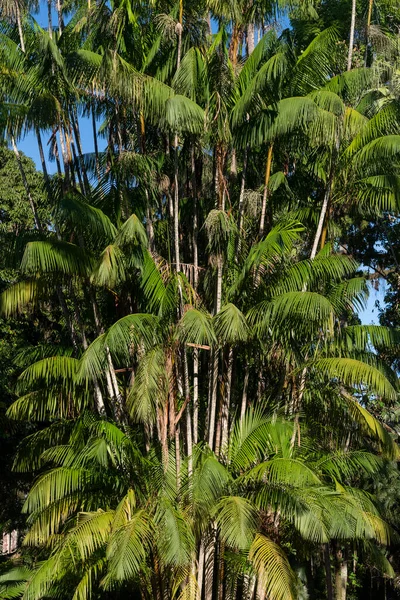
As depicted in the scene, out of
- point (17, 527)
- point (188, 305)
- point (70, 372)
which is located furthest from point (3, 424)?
point (188, 305)

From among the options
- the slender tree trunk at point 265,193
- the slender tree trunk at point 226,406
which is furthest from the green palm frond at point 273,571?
the slender tree trunk at point 265,193

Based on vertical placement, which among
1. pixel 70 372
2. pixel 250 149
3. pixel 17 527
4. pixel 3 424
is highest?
pixel 250 149

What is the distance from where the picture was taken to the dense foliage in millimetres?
9188

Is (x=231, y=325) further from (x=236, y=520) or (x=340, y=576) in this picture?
(x=340, y=576)

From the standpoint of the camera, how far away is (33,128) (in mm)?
11453

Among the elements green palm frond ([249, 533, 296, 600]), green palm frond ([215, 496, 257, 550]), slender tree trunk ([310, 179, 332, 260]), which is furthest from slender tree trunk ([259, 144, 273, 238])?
green palm frond ([249, 533, 296, 600])

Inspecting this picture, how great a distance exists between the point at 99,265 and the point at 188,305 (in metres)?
1.35

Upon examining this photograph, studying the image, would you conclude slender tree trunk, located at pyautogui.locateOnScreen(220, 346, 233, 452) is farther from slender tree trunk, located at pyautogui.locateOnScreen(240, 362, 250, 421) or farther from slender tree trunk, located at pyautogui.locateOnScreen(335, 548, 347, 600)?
slender tree trunk, located at pyautogui.locateOnScreen(335, 548, 347, 600)

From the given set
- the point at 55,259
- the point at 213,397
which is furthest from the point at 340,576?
the point at 55,259

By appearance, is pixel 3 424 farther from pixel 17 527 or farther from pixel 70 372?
pixel 70 372

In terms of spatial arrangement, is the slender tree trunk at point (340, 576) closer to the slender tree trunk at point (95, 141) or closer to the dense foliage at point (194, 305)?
the dense foliage at point (194, 305)

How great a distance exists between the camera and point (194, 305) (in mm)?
10562

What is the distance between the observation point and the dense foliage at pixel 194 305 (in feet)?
30.1

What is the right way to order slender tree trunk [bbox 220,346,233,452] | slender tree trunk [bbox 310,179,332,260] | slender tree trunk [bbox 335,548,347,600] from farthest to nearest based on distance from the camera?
slender tree trunk [bbox 335,548,347,600] < slender tree trunk [bbox 310,179,332,260] < slender tree trunk [bbox 220,346,233,452]
